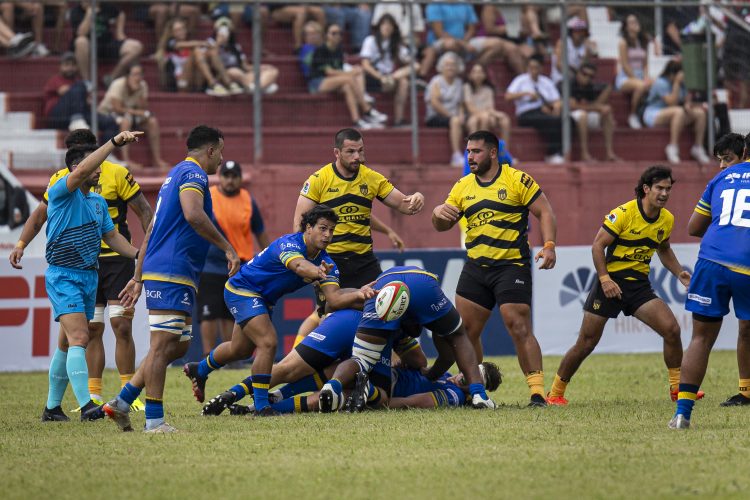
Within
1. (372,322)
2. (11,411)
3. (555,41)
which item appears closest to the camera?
(372,322)

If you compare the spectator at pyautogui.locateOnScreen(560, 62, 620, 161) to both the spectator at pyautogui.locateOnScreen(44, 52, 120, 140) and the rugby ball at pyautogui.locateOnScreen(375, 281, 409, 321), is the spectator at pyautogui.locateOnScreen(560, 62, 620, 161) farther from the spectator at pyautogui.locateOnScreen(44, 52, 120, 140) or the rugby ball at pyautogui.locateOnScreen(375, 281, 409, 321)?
the rugby ball at pyautogui.locateOnScreen(375, 281, 409, 321)

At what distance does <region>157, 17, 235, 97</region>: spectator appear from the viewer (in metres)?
18.4

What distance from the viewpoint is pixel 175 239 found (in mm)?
8938

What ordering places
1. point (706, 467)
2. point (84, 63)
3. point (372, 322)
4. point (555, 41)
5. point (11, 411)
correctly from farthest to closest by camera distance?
point (555, 41)
point (84, 63)
point (11, 411)
point (372, 322)
point (706, 467)

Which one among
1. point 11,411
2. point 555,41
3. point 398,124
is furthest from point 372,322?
point 555,41

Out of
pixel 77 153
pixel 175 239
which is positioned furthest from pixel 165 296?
pixel 77 153

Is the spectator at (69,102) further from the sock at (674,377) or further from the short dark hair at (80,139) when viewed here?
the sock at (674,377)

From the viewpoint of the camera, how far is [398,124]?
18.8 metres

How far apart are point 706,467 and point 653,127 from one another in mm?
13535

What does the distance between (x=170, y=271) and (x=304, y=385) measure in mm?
2136

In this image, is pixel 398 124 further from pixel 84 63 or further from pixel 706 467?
pixel 706 467

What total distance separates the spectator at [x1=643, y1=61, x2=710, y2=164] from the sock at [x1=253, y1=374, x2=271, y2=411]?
1141cm

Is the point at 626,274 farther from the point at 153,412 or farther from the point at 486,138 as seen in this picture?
the point at 153,412

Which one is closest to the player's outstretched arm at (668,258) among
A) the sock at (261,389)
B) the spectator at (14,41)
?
the sock at (261,389)
